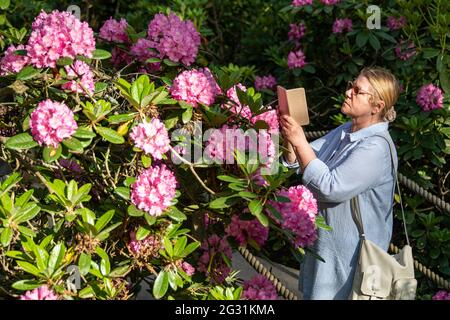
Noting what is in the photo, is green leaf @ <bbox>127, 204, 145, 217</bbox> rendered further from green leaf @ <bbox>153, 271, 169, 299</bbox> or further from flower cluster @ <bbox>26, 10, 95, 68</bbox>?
flower cluster @ <bbox>26, 10, 95, 68</bbox>

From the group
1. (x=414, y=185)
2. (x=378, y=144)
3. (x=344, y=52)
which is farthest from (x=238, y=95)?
(x=344, y=52)

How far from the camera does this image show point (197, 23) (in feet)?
17.1

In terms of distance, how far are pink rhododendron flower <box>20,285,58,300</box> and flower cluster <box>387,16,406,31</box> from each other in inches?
118

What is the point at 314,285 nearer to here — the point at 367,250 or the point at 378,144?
the point at 367,250

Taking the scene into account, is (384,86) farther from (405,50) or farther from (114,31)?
(405,50)

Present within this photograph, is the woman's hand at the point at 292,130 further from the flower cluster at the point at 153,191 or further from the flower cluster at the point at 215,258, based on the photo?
the flower cluster at the point at 153,191

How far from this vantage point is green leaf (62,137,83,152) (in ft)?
7.72

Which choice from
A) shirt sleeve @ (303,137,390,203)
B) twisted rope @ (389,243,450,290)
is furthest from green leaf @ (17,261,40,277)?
twisted rope @ (389,243,450,290)

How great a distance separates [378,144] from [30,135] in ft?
4.23

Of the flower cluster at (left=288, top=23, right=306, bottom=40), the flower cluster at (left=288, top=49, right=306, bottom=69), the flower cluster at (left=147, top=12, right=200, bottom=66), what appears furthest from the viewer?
the flower cluster at (left=288, top=23, right=306, bottom=40)

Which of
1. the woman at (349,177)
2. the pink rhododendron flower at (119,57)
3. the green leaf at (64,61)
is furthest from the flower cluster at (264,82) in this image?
the green leaf at (64,61)

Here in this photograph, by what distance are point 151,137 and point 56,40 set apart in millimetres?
409

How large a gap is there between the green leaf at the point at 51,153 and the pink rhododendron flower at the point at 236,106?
61 cm

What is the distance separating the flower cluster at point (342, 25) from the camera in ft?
15.8
